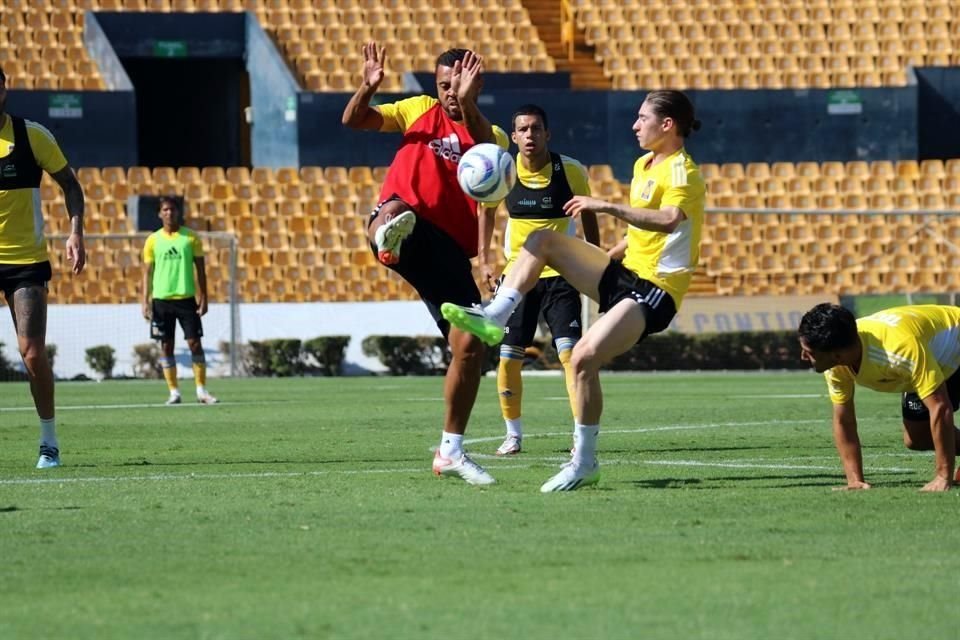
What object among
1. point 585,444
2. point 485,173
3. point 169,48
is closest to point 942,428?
point 585,444

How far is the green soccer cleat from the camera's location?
7918 millimetres

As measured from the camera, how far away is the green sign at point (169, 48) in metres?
32.4

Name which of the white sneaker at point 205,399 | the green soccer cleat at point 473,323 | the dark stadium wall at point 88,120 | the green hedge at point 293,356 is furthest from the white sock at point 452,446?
the dark stadium wall at point 88,120

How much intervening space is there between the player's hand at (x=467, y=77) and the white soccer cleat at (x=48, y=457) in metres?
3.39

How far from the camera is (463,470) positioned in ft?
27.8

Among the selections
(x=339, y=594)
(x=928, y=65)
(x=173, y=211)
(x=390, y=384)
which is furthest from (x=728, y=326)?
(x=339, y=594)

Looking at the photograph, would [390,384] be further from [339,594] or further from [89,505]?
[339,594]

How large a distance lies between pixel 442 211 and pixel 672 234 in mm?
1235

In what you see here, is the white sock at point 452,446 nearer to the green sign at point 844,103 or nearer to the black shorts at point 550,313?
the black shorts at point 550,313

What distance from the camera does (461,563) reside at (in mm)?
5805

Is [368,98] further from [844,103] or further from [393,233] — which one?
[844,103]

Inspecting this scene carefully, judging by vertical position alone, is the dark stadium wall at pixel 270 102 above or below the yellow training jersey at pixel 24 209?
above

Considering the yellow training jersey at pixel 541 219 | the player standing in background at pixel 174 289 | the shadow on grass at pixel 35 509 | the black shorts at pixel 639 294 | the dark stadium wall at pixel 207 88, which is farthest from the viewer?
the dark stadium wall at pixel 207 88

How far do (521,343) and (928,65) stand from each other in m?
24.0
